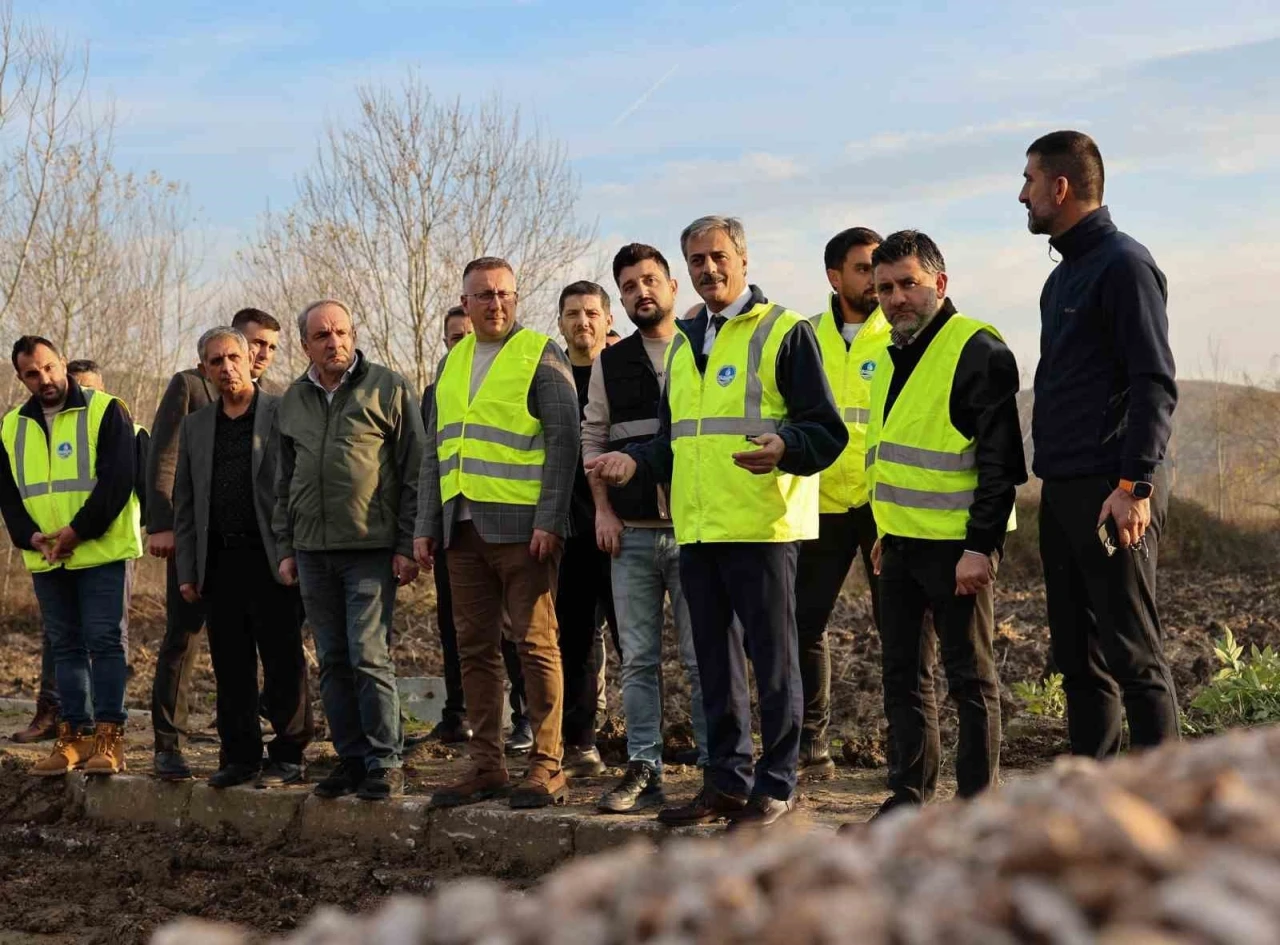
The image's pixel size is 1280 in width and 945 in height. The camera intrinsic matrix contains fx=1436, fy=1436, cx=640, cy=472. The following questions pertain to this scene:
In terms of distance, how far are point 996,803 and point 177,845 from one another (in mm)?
6077

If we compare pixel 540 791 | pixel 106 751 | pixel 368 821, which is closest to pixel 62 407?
pixel 106 751

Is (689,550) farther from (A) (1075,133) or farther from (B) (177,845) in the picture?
(B) (177,845)

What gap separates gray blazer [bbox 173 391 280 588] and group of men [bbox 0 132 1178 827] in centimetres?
2

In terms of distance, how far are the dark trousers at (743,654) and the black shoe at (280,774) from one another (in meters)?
2.61

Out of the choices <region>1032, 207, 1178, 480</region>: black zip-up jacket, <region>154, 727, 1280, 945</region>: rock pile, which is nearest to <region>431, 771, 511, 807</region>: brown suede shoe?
<region>1032, 207, 1178, 480</region>: black zip-up jacket

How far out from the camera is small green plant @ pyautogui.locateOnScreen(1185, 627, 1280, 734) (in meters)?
7.37

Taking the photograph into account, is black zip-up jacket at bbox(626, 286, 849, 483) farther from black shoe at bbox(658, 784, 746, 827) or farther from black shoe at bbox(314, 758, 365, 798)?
black shoe at bbox(314, 758, 365, 798)

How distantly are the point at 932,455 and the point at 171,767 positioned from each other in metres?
4.52

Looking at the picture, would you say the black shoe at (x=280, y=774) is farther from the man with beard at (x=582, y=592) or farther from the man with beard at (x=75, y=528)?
the man with beard at (x=582, y=592)

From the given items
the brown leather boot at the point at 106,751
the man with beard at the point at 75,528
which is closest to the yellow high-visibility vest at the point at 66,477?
the man with beard at the point at 75,528

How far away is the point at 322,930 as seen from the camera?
170cm

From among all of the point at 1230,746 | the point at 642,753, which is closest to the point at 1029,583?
the point at 642,753

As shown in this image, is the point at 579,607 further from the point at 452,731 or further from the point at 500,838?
the point at 500,838

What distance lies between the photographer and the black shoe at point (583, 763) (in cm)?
732
